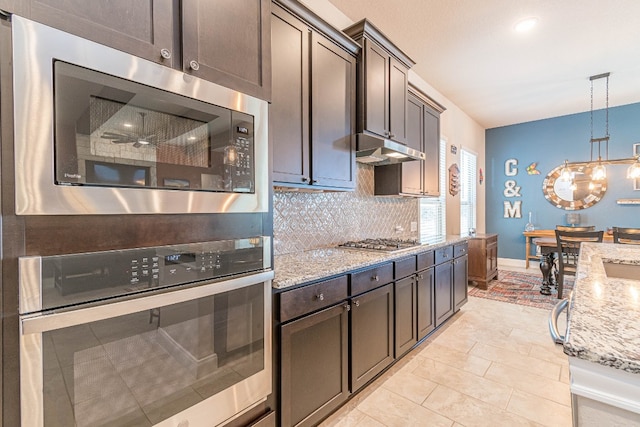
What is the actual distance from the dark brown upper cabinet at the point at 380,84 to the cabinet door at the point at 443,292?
1.37 m

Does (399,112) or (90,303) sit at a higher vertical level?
(399,112)

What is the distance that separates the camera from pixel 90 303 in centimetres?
86

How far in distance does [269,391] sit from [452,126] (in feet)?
16.4

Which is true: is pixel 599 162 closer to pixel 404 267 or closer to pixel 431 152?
pixel 431 152

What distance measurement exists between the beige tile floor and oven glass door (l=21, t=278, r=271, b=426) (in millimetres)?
950

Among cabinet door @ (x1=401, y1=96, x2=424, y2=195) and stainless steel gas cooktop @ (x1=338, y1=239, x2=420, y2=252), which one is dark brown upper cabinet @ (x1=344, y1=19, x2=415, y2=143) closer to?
cabinet door @ (x1=401, y1=96, x2=424, y2=195)

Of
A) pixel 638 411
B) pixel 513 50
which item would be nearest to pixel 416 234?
pixel 513 50

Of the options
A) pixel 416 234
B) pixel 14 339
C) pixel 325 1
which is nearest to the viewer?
pixel 14 339

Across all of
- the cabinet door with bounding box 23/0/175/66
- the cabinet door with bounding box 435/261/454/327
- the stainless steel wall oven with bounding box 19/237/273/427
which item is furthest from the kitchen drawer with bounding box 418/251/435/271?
the cabinet door with bounding box 23/0/175/66

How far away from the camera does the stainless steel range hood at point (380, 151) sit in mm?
2410

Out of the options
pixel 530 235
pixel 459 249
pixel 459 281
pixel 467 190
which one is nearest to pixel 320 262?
pixel 459 249

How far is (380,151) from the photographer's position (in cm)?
257

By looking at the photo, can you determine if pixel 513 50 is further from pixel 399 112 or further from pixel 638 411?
pixel 638 411

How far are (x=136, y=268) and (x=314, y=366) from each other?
111cm
